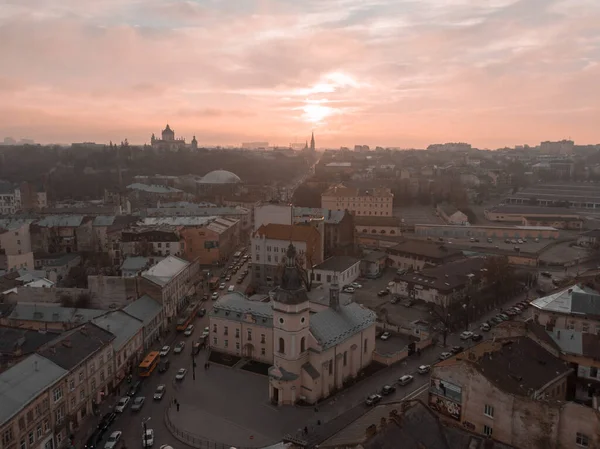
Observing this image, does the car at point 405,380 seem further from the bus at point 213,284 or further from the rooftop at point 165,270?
the bus at point 213,284

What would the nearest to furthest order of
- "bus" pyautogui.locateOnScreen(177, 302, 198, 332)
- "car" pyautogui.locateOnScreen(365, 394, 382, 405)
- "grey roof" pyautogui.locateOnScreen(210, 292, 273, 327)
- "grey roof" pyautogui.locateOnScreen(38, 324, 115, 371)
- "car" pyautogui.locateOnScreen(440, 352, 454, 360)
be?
"grey roof" pyautogui.locateOnScreen(38, 324, 115, 371) → "car" pyautogui.locateOnScreen(365, 394, 382, 405) → "car" pyautogui.locateOnScreen(440, 352, 454, 360) → "grey roof" pyautogui.locateOnScreen(210, 292, 273, 327) → "bus" pyautogui.locateOnScreen(177, 302, 198, 332)

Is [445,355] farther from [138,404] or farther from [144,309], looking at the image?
[144,309]

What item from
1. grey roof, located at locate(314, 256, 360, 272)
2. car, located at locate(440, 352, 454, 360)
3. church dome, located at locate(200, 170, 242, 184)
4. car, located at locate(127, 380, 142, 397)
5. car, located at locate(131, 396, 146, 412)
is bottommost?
car, located at locate(127, 380, 142, 397)

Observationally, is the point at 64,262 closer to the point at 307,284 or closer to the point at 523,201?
the point at 307,284

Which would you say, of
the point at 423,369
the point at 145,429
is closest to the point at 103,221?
the point at 145,429

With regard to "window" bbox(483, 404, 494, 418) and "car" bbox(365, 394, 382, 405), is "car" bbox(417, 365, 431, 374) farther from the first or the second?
"window" bbox(483, 404, 494, 418)

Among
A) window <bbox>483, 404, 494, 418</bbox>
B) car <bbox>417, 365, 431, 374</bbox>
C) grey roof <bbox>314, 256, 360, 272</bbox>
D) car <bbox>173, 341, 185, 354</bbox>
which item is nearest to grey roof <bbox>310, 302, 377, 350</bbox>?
car <bbox>417, 365, 431, 374</bbox>

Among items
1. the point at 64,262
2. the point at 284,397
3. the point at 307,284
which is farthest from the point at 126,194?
the point at 284,397
